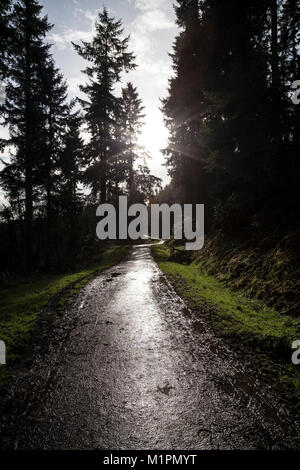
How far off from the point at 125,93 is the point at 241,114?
110ft

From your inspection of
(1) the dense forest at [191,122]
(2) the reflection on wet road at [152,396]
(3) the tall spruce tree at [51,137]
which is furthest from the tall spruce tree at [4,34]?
(2) the reflection on wet road at [152,396]

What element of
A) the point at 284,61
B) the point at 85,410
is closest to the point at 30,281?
the point at 85,410

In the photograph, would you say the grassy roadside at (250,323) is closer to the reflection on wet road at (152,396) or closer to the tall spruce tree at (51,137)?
the reflection on wet road at (152,396)

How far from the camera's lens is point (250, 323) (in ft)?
17.6

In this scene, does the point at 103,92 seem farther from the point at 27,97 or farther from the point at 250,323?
the point at 250,323

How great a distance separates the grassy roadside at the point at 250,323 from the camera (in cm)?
387

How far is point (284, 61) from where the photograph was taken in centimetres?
940

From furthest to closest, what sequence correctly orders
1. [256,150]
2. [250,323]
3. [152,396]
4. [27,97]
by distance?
[27,97]
[256,150]
[250,323]
[152,396]

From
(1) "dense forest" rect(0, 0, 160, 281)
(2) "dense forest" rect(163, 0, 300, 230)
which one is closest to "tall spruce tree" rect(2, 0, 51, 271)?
(1) "dense forest" rect(0, 0, 160, 281)

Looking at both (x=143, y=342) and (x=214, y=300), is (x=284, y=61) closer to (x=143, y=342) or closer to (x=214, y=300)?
(x=214, y=300)

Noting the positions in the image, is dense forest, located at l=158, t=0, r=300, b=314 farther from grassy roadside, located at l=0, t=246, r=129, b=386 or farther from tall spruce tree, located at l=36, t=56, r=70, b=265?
tall spruce tree, located at l=36, t=56, r=70, b=265

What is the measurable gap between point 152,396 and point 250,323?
3265 millimetres

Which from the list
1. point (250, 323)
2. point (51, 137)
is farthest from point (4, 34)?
Result: point (250, 323)

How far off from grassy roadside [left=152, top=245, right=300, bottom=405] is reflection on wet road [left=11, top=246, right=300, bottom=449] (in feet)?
1.40
